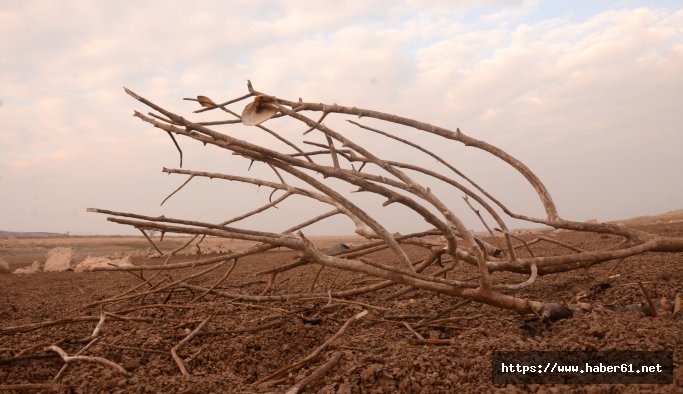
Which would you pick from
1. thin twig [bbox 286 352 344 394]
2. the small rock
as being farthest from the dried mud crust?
the small rock

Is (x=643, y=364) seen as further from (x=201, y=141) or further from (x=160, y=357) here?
(x=160, y=357)

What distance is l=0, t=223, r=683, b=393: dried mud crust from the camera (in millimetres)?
1615

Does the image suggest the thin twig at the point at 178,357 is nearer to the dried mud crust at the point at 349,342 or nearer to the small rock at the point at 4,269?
the dried mud crust at the point at 349,342

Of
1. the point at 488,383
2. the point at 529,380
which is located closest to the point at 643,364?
the point at 529,380

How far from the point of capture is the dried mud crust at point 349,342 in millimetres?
1615

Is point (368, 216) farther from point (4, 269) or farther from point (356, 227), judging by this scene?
point (4, 269)

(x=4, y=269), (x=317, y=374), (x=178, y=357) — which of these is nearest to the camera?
(x=317, y=374)

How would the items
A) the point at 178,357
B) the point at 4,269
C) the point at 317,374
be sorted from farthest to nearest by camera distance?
the point at 4,269 → the point at 178,357 → the point at 317,374

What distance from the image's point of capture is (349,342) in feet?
6.68

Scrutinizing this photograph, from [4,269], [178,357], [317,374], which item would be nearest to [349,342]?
[317,374]

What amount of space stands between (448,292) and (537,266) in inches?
26.2

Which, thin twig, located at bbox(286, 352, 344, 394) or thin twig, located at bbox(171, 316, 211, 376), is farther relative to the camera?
thin twig, located at bbox(171, 316, 211, 376)

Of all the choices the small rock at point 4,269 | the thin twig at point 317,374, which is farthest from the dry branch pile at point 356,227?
the small rock at point 4,269

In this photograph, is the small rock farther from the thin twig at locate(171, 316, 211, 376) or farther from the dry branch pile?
the thin twig at locate(171, 316, 211, 376)
